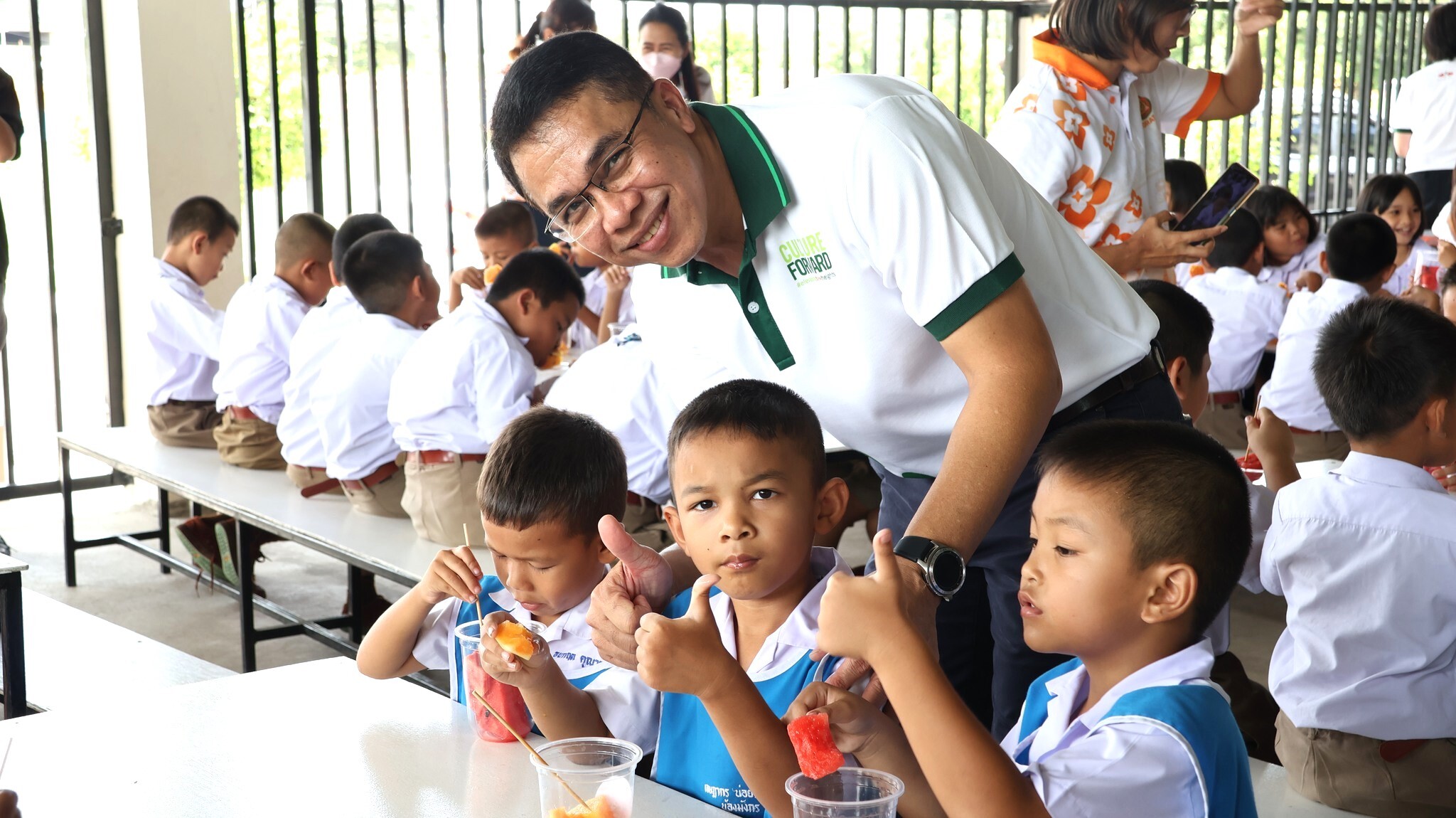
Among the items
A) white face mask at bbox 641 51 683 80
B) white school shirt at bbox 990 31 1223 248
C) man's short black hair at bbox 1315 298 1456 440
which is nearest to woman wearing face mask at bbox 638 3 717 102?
white face mask at bbox 641 51 683 80

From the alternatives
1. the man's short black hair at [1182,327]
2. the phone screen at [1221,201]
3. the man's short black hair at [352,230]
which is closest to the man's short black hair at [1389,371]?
the man's short black hair at [1182,327]

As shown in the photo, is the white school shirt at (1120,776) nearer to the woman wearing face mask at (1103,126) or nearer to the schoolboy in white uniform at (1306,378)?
the woman wearing face mask at (1103,126)

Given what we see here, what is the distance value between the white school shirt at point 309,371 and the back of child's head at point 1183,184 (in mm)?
3172

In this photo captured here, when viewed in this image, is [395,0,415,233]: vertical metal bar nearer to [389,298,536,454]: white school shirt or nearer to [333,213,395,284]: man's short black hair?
[333,213,395,284]: man's short black hair

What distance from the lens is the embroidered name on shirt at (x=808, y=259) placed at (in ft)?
5.24

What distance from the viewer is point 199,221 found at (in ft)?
16.3

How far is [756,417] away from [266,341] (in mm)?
3381

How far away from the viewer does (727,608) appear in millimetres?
1708

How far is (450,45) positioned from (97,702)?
4585 millimetres

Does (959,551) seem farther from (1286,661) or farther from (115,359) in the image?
(115,359)

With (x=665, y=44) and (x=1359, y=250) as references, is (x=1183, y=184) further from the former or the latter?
(x=665, y=44)

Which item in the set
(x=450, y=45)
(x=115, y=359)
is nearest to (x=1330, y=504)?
(x=450, y=45)

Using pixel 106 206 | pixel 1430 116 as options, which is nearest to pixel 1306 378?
pixel 1430 116

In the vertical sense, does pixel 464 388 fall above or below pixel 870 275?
below
